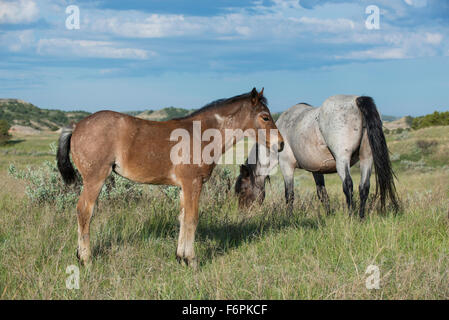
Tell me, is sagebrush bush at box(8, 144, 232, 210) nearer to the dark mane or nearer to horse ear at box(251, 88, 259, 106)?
the dark mane

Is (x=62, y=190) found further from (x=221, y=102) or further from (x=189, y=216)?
(x=221, y=102)

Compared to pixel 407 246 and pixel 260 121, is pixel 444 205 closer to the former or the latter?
pixel 407 246

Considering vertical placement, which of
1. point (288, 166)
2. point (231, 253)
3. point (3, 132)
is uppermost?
point (288, 166)

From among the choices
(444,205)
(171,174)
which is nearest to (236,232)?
(171,174)

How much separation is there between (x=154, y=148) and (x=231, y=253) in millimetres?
1881

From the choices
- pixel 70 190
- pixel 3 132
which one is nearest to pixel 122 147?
pixel 70 190

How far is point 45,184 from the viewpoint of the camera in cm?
902

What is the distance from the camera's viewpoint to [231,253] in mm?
5629

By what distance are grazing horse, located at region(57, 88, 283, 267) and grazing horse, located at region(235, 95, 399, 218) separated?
218 cm

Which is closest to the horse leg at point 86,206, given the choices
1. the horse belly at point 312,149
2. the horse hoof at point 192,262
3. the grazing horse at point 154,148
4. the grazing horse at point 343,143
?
the grazing horse at point 154,148

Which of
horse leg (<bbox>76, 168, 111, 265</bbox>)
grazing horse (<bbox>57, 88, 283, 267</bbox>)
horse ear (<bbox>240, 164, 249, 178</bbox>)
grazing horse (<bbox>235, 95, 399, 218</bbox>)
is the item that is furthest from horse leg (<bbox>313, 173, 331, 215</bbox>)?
horse leg (<bbox>76, 168, 111, 265</bbox>)

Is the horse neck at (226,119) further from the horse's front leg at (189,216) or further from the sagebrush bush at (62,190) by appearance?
the sagebrush bush at (62,190)

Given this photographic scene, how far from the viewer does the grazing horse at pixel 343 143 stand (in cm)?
705

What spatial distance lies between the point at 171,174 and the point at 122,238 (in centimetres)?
164
